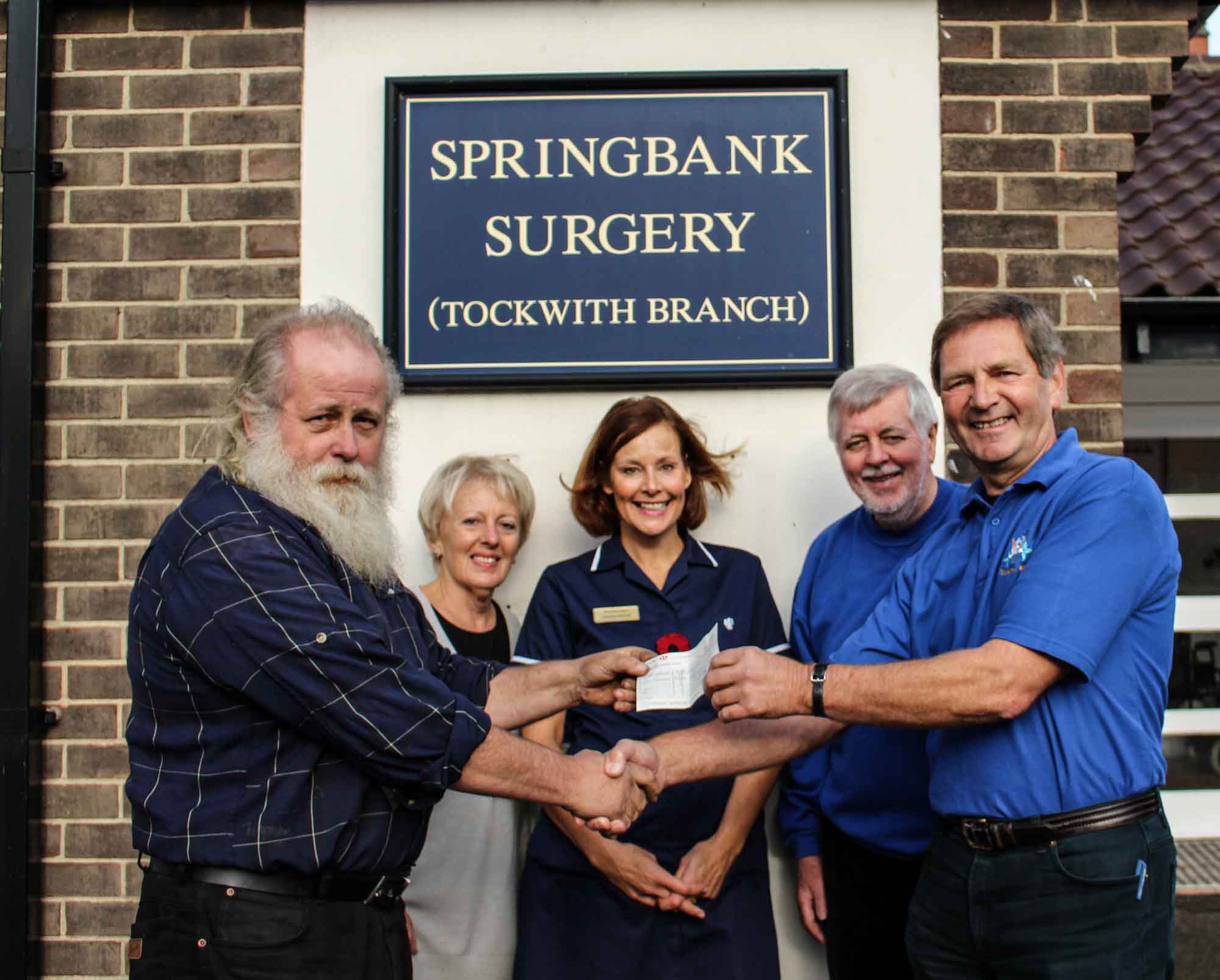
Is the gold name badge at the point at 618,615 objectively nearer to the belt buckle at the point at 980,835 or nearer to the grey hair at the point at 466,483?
the grey hair at the point at 466,483

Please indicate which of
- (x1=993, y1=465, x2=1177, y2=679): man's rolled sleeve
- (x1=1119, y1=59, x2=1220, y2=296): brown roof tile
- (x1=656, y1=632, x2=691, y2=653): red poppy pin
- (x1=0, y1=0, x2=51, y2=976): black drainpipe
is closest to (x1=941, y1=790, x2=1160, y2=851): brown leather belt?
(x1=993, y1=465, x2=1177, y2=679): man's rolled sleeve

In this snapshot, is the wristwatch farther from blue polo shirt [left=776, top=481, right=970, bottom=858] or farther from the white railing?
the white railing

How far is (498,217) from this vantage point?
3.46 m

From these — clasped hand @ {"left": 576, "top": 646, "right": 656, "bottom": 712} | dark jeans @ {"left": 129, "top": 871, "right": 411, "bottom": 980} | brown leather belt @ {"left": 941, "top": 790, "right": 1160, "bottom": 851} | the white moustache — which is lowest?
dark jeans @ {"left": 129, "top": 871, "right": 411, "bottom": 980}

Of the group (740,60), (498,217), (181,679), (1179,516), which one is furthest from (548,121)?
(1179,516)

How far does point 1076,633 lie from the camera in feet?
6.82

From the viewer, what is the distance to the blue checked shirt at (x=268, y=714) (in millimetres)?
1980

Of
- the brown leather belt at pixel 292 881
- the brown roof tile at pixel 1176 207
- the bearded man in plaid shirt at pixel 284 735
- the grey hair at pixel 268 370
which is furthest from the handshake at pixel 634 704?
the brown roof tile at pixel 1176 207

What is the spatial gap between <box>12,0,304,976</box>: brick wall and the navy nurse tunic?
136 centimetres

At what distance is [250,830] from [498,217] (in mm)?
2148

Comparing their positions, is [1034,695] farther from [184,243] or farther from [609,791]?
[184,243]

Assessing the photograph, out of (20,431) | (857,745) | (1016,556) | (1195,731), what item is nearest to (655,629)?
(857,745)

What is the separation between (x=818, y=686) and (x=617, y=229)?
5.74 ft

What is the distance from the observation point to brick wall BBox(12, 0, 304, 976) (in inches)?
132
